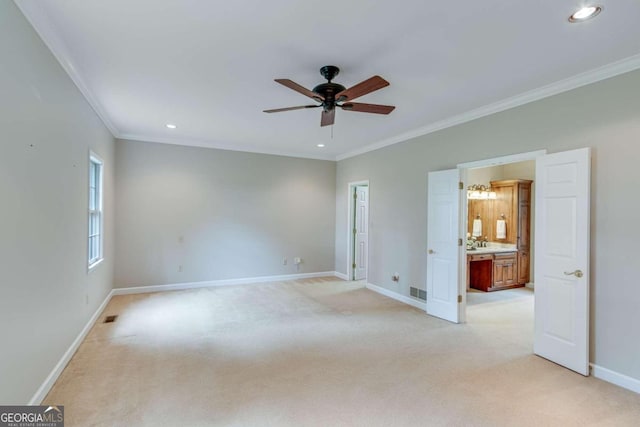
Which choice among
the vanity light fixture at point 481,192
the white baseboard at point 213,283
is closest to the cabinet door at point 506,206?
the vanity light fixture at point 481,192

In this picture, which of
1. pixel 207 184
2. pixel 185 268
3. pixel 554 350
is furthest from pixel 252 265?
pixel 554 350

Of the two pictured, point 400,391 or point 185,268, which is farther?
point 185,268

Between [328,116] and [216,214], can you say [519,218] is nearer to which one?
[328,116]

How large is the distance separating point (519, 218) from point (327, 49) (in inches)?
223

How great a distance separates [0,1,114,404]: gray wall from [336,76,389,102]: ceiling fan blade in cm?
224

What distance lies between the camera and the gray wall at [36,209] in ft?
6.12

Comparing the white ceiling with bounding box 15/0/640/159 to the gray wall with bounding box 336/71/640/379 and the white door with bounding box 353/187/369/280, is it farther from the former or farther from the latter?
the white door with bounding box 353/187/369/280

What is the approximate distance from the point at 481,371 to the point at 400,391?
92 centimetres

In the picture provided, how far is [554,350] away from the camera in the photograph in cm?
311

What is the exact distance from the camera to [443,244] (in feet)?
14.4

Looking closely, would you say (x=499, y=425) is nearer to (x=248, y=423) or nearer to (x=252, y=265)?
(x=248, y=423)

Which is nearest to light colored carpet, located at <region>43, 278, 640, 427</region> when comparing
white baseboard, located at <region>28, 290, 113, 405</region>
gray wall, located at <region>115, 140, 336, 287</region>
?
white baseboard, located at <region>28, 290, 113, 405</region>

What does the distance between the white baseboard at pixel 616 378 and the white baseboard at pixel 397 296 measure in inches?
83.2

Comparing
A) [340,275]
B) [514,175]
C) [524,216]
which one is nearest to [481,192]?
[514,175]
